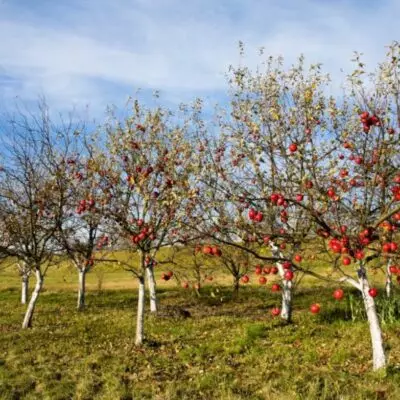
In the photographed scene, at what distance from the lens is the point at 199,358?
1255cm

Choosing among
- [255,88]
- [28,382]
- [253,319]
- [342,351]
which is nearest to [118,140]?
[255,88]

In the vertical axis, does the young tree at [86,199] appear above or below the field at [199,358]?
above

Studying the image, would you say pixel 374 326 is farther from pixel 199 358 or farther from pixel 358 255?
pixel 199 358

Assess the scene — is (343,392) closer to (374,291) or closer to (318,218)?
(374,291)

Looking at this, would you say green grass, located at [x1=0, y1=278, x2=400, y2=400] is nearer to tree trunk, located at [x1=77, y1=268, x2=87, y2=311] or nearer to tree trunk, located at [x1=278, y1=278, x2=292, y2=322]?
tree trunk, located at [x1=278, y1=278, x2=292, y2=322]

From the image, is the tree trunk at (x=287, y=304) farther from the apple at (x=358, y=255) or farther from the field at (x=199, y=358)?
the apple at (x=358, y=255)

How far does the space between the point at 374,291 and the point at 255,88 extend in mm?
9113

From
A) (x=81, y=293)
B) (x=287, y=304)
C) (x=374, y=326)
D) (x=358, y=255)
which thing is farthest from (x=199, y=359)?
(x=81, y=293)

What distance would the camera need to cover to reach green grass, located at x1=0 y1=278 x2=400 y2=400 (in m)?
9.88

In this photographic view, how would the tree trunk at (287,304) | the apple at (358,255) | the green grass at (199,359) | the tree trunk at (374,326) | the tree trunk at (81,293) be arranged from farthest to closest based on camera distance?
the tree trunk at (81,293) → the tree trunk at (287,304) → the green grass at (199,359) → the tree trunk at (374,326) → the apple at (358,255)

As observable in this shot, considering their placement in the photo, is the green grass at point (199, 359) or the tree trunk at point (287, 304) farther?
the tree trunk at point (287, 304)

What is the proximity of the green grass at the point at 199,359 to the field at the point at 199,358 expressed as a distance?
1.0 inches

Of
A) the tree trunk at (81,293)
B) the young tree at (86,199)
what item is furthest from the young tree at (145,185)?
the tree trunk at (81,293)

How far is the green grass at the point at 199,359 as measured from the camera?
32.4 ft
